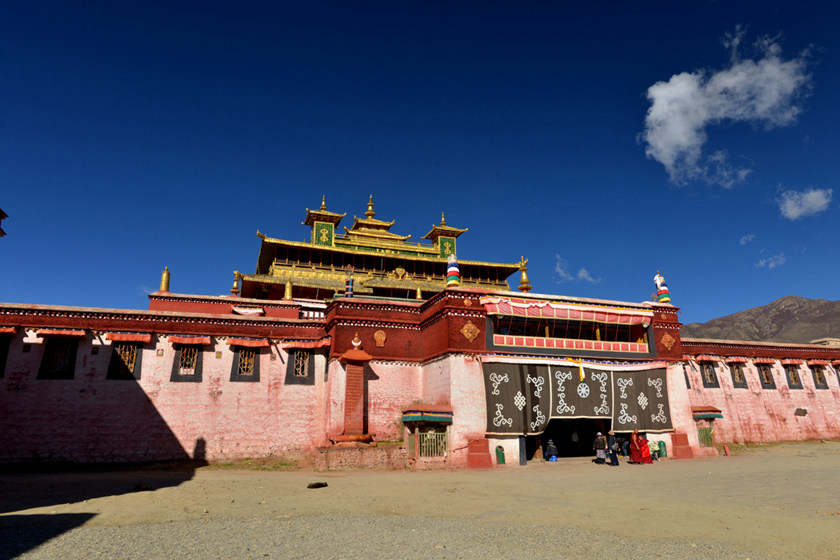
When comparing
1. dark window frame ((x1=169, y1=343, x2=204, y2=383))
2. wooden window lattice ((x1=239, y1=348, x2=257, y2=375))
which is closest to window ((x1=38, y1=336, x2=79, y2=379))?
dark window frame ((x1=169, y1=343, x2=204, y2=383))

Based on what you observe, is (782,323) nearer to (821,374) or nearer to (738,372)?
(821,374)

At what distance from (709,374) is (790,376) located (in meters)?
5.78

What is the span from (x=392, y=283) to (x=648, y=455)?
19435 mm

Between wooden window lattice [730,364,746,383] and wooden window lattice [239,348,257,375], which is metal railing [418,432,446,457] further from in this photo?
wooden window lattice [730,364,746,383]

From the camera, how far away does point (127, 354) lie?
1989 centimetres

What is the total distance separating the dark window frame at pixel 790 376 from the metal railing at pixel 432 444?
73.4ft

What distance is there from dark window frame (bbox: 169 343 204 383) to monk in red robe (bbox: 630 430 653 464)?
1779 cm

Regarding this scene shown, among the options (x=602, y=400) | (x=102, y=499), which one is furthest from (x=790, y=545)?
(x=602, y=400)

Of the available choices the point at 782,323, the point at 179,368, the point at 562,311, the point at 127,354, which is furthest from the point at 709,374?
the point at 782,323

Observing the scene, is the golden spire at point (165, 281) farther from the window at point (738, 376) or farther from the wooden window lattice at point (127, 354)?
the window at point (738, 376)

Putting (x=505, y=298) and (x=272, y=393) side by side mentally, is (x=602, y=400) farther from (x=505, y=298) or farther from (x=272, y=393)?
(x=272, y=393)

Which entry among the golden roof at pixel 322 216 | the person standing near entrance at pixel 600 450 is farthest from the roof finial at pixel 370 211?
the person standing near entrance at pixel 600 450

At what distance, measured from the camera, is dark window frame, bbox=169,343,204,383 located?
20188mm

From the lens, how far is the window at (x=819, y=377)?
1144 inches
